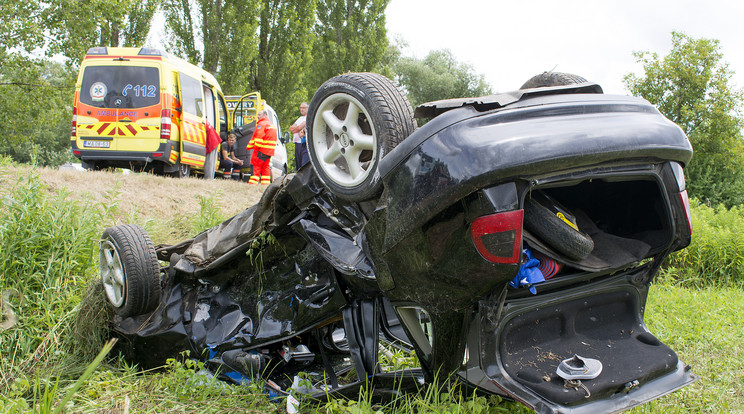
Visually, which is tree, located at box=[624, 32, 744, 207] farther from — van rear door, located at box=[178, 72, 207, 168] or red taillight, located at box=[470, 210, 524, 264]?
red taillight, located at box=[470, 210, 524, 264]

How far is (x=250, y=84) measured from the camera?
61.9 feet

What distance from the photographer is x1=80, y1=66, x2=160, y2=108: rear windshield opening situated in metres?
9.04

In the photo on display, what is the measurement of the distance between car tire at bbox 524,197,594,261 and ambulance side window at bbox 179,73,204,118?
879 centimetres

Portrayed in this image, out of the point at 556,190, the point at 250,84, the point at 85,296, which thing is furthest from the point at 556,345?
the point at 250,84

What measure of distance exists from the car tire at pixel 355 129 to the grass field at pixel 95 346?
0.87 meters

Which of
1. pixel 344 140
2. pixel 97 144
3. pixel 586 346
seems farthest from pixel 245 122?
pixel 586 346

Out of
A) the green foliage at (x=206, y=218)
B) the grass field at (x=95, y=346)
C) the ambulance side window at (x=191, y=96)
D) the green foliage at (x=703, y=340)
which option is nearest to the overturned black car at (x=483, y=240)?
the grass field at (x=95, y=346)

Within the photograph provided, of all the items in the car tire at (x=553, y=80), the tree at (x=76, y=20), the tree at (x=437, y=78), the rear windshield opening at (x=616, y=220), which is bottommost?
the rear windshield opening at (x=616, y=220)

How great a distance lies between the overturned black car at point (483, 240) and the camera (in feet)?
5.32

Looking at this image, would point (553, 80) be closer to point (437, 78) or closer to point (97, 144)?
point (97, 144)

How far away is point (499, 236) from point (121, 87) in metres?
9.17

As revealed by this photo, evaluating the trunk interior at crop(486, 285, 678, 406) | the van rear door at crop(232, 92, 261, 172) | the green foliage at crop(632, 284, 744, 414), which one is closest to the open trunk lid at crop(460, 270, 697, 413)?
the trunk interior at crop(486, 285, 678, 406)

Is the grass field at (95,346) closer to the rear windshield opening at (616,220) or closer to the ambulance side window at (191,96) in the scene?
the rear windshield opening at (616,220)

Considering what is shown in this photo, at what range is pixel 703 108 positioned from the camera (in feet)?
48.4
